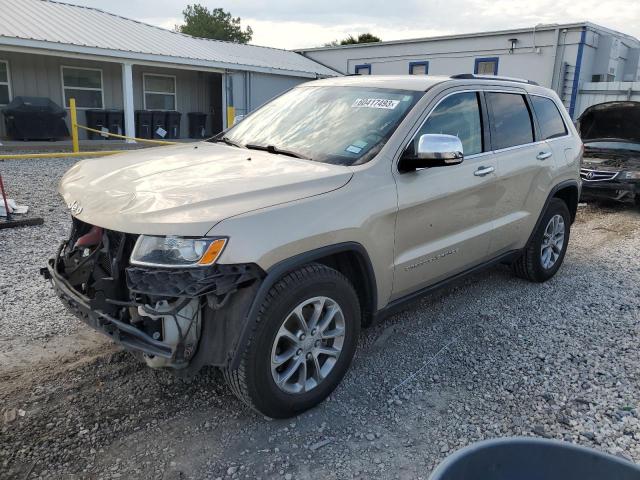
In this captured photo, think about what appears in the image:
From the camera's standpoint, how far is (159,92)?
19266mm

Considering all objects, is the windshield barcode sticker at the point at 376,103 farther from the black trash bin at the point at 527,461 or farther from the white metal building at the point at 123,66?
the white metal building at the point at 123,66

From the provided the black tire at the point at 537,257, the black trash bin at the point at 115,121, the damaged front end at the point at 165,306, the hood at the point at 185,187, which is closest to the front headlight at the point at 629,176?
the black tire at the point at 537,257

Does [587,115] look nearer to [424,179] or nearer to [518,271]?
[518,271]

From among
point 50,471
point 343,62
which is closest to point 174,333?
point 50,471

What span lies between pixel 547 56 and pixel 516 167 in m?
16.0

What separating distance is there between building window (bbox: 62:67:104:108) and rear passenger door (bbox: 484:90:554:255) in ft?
52.5

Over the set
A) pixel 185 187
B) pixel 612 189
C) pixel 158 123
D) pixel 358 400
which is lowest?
pixel 358 400

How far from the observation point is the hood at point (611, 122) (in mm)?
9680

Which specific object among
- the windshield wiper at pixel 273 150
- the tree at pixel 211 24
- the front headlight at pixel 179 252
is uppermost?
the tree at pixel 211 24

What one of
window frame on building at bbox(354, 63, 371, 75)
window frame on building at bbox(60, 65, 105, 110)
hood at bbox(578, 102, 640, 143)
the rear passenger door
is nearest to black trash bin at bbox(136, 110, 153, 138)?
window frame on building at bbox(60, 65, 105, 110)

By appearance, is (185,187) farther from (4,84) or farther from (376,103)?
(4,84)

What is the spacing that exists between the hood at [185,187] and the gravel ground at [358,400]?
3.52ft

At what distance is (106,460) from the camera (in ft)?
8.49

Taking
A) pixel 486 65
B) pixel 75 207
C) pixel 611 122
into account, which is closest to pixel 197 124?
pixel 486 65
